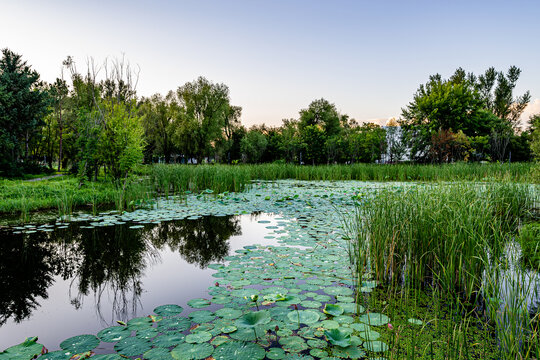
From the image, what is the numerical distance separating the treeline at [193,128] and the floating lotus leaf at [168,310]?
831 cm

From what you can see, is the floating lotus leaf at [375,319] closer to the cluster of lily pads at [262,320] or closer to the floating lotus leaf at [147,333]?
the cluster of lily pads at [262,320]

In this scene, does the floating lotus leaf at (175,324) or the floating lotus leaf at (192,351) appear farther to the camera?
the floating lotus leaf at (175,324)

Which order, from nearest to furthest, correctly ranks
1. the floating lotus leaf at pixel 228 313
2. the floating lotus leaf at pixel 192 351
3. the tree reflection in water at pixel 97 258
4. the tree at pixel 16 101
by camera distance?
the floating lotus leaf at pixel 192 351 < the floating lotus leaf at pixel 228 313 < the tree reflection in water at pixel 97 258 < the tree at pixel 16 101

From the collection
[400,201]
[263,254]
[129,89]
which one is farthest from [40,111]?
[400,201]

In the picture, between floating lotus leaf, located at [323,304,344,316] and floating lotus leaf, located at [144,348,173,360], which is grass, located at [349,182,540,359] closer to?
floating lotus leaf, located at [323,304,344,316]

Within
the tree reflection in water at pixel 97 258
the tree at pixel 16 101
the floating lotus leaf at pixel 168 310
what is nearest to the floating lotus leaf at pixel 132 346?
the floating lotus leaf at pixel 168 310

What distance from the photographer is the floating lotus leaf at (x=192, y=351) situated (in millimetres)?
1718

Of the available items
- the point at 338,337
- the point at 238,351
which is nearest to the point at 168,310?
the point at 238,351

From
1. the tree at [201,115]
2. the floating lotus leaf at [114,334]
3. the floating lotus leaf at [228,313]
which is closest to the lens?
the floating lotus leaf at [114,334]

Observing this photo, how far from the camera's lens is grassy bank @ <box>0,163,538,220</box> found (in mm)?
6984

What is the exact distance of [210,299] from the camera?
2637mm

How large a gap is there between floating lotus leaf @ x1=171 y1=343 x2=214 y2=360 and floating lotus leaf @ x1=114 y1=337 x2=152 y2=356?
8.5 inches

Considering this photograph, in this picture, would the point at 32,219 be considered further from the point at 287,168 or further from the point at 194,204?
the point at 287,168

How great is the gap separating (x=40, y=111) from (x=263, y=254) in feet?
70.8
